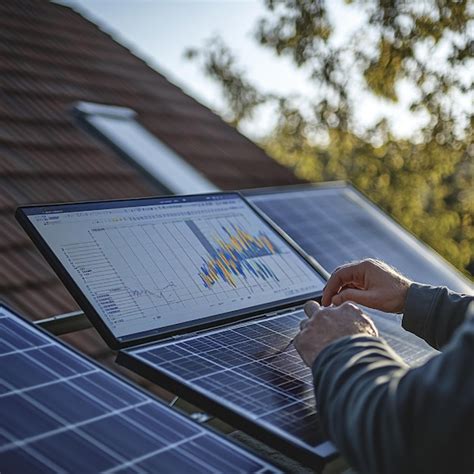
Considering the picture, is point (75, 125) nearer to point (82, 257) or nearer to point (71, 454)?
point (82, 257)

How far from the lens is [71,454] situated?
1.48 meters

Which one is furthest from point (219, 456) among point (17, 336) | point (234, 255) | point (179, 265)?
point (234, 255)

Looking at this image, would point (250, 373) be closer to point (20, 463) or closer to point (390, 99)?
point (20, 463)

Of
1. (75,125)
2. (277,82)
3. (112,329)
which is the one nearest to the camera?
(112,329)

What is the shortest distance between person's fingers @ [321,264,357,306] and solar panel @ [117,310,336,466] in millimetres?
203

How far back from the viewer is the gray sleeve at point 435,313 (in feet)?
7.13

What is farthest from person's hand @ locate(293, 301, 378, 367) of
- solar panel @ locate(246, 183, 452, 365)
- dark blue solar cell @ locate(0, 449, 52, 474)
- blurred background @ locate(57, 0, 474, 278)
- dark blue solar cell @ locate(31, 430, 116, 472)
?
blurred background @ locate(57, 0, 474, 278)

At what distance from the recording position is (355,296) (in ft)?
7.34

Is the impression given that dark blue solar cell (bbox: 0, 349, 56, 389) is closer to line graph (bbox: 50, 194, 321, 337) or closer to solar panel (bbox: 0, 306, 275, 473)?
solar panel (bbox: 0, 306, 275, 473)

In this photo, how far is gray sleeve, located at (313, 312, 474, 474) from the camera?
1269 millimetres

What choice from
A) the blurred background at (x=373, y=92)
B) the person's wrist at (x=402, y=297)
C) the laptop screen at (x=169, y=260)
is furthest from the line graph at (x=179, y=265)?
the blurred background at (x=373, y=92)

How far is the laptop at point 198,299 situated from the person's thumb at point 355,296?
169 millimetres

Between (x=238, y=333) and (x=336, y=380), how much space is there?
0.71 metres

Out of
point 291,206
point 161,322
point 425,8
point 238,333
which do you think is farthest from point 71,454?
point 425,8
